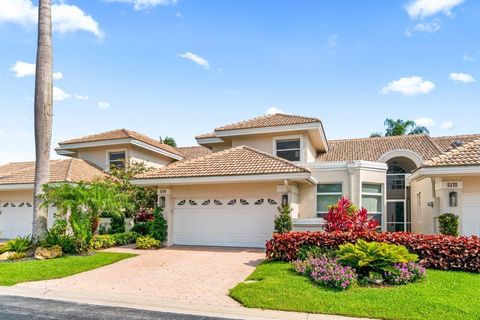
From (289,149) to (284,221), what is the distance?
21.3 feet

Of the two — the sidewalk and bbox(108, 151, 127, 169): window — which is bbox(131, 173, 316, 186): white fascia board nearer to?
the sidewalk

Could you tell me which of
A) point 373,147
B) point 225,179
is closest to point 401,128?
point 373,147

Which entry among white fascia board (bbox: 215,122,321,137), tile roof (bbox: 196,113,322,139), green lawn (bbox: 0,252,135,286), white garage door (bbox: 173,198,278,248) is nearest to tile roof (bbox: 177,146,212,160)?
tile roof (bbox: 196,113,322,139)

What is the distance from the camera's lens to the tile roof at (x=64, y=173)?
2066 cm

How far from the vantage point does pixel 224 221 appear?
16.9 m

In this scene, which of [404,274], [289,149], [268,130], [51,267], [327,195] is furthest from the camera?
[289,149]

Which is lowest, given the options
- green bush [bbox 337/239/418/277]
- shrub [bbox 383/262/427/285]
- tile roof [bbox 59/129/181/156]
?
shrub [bbox 383/262/427/285]

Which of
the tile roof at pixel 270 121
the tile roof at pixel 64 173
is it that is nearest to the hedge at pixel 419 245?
the tile roof at pixel 270 121

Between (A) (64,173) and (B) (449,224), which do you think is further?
(A) (64,173)

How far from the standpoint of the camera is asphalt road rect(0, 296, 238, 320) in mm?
7469

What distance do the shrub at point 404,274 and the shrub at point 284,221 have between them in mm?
5621

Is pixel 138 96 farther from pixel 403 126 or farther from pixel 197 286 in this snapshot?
pixel 403 126

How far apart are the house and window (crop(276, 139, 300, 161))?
6cm

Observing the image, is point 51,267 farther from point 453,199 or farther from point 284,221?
point 453,199
